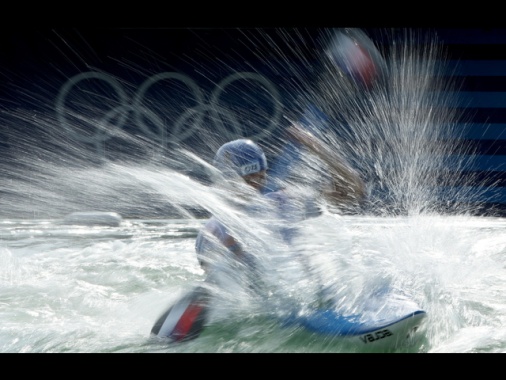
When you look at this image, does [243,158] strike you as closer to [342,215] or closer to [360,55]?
[342,215]

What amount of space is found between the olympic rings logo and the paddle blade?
178 inches

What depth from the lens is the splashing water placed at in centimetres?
377

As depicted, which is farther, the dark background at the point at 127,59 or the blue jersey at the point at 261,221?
the dark background at the point at 127,59

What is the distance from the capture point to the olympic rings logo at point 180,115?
8078 millimetres

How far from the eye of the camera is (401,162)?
25.6ft

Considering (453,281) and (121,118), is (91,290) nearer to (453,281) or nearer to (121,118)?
(453,281)

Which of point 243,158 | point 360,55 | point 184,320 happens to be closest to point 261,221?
point 243,158

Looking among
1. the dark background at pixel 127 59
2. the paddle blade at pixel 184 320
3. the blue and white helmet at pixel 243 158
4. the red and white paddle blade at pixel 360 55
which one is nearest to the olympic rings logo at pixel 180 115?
→ the dark background at pixel 127 59

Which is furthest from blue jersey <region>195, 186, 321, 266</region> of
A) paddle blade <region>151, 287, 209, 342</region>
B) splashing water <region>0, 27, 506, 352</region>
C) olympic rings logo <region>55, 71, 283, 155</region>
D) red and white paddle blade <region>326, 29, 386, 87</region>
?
olympic rings logo <region>55, 71, 283, 155</region>

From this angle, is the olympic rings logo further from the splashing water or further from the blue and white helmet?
the blue and white helmet

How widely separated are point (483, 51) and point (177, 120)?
3166 millimetres

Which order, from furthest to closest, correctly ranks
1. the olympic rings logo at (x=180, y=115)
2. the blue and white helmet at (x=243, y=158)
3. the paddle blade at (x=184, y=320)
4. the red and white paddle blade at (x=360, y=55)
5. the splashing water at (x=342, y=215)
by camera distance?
the olympic rings logo at (x=180, y=115) → the red and white paddle blade at (x=360, y=55) → the blue and white helmet at (x=243, y=158) → the splashing water at (x=342, y=215) → the paddle blade at (x=184, y=320)

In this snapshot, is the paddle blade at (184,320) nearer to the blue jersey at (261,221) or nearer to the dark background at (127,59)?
the blue jersey at (261,221)

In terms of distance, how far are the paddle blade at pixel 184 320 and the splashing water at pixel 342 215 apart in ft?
0.23
